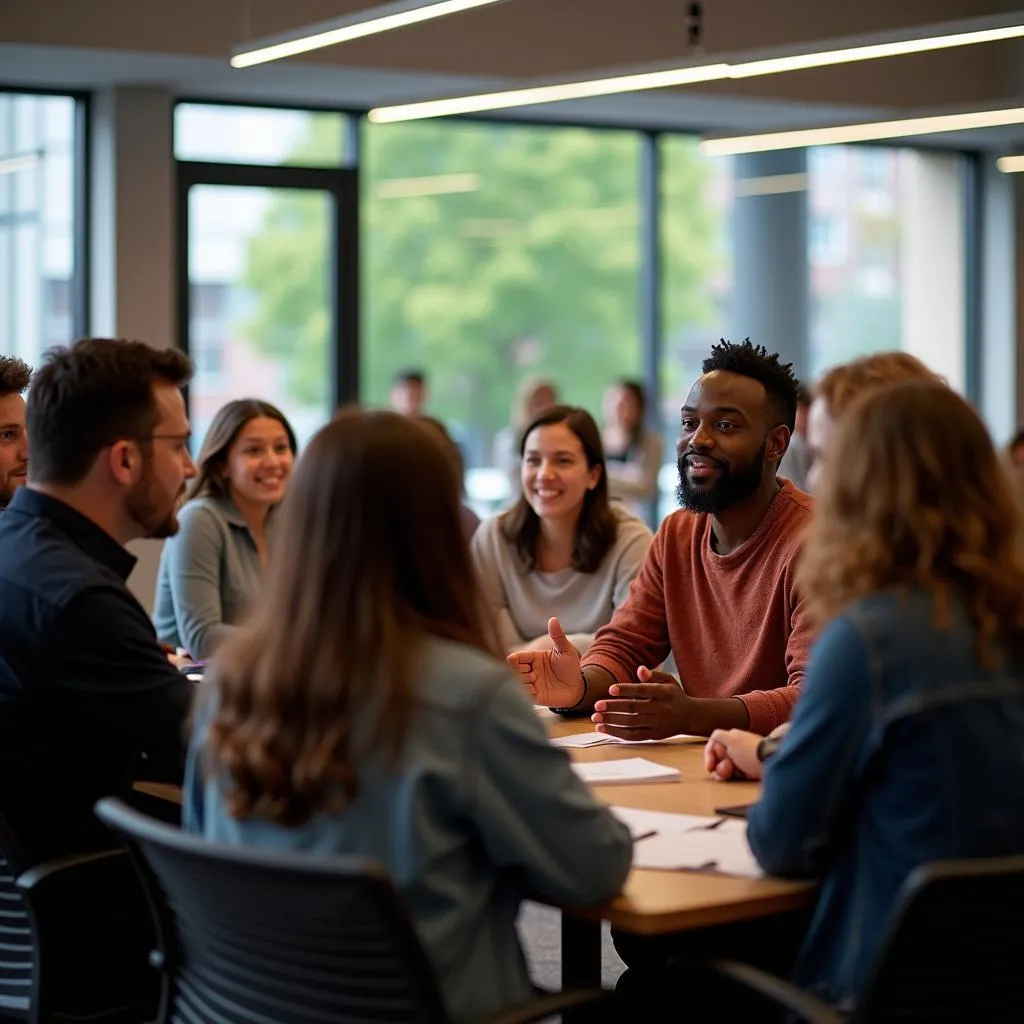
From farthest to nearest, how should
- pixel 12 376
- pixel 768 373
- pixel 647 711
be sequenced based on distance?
pixel 12 376, pixel 768 373, pixel 647 711

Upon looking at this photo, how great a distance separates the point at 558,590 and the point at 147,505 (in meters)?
2.03

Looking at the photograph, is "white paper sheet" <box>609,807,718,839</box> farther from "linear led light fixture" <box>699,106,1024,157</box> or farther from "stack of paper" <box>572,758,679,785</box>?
"linear led light fixture" <box>699,106,1024,157</box>

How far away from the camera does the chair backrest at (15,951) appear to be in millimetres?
2521

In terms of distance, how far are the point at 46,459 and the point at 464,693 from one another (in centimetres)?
112

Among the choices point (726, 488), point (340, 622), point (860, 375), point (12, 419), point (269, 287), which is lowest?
point (340, 622)

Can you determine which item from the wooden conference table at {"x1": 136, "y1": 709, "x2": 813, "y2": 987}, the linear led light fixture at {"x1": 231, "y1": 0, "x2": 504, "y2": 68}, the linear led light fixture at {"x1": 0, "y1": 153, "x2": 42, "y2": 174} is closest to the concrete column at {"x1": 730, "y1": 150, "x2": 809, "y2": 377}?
the linear led light fixture at {"x1": 0, "y1": 153, "x2": 42, "y2": 174}

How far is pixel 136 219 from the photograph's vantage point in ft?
25.7

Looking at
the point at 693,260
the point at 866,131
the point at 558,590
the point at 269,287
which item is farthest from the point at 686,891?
the point at 693,260

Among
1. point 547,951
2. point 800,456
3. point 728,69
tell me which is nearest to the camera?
point 547,951

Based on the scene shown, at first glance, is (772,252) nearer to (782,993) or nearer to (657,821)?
(657,821)

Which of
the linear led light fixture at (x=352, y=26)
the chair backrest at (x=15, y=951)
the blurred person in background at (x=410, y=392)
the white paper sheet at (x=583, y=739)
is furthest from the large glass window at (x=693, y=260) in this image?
the chair backrest at (x=15, y=951)

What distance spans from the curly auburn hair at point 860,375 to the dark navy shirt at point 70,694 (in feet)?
6.77

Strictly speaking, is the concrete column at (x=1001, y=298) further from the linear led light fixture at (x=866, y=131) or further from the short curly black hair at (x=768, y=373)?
the short curly black hair at (x=768, y=373)

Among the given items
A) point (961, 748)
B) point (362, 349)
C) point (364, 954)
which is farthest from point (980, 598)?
point (362, 349)
